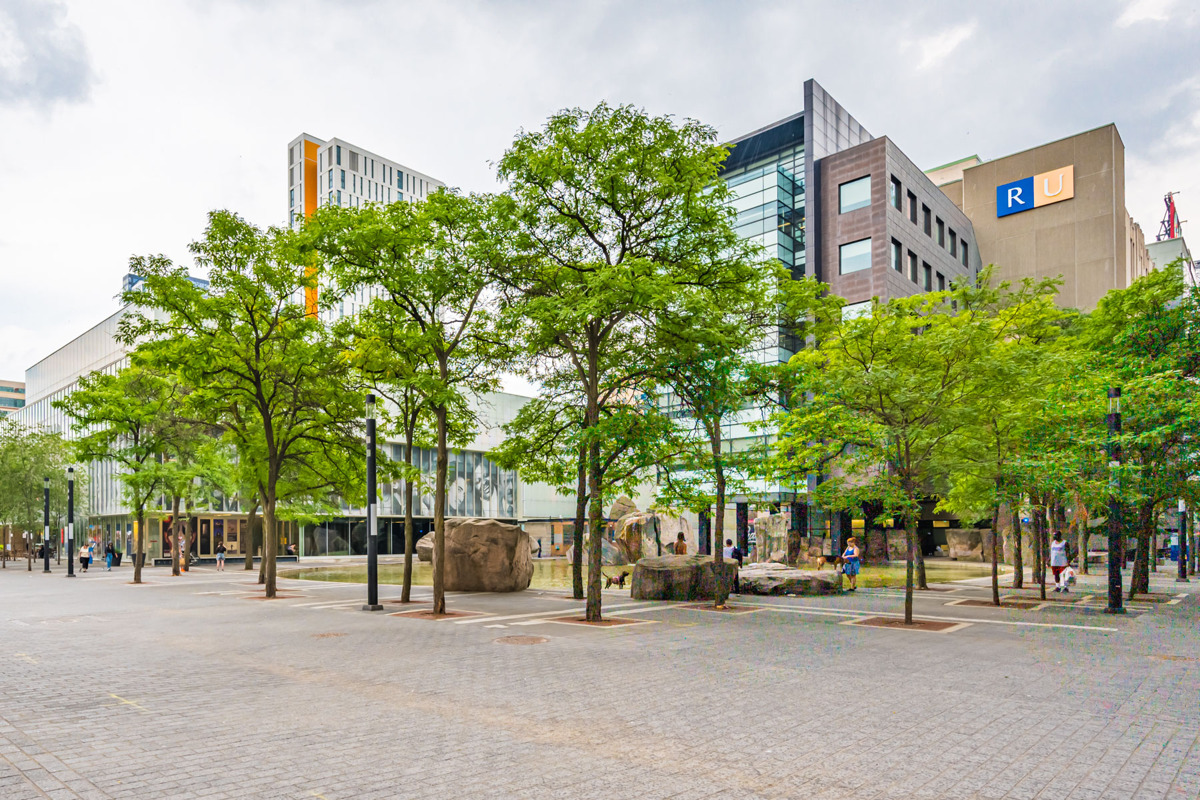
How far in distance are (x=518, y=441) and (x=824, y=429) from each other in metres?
7.00

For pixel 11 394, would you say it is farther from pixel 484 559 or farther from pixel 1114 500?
pixel 1114 500

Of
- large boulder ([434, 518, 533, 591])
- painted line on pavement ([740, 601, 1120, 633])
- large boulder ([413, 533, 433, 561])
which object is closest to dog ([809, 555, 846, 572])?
painted line on pavement ([740, 601, 1120, 633])

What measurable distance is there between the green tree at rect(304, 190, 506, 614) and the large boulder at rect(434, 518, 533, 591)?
499 centimetres

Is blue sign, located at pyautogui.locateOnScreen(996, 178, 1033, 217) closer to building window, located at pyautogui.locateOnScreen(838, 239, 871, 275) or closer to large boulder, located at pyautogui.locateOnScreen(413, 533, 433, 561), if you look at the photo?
building window, located at pyautogui.locateOnScreen(838, 239, 871, 275)

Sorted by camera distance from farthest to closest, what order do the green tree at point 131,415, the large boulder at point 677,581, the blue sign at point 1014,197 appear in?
1. the blue sign at point 1014,197
2. the green tree at point 131,415
3. the large boulder at point 677,581

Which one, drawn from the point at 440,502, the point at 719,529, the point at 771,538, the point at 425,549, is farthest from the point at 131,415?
the point at 771,538

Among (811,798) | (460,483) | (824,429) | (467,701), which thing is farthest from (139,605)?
(460,483)

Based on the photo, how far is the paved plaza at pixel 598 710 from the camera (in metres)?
5.91

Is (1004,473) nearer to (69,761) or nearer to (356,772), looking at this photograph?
(356,772)

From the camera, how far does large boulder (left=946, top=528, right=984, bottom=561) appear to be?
4856cm

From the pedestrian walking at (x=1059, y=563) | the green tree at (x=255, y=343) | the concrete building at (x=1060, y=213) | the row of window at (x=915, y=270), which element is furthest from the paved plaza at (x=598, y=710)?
the concrete building at (x=1060, y=213)

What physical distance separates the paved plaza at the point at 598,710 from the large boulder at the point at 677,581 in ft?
15.2

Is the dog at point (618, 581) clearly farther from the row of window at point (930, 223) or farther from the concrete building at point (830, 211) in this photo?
the row of window at point (930, 223)

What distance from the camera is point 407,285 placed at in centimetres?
1739
